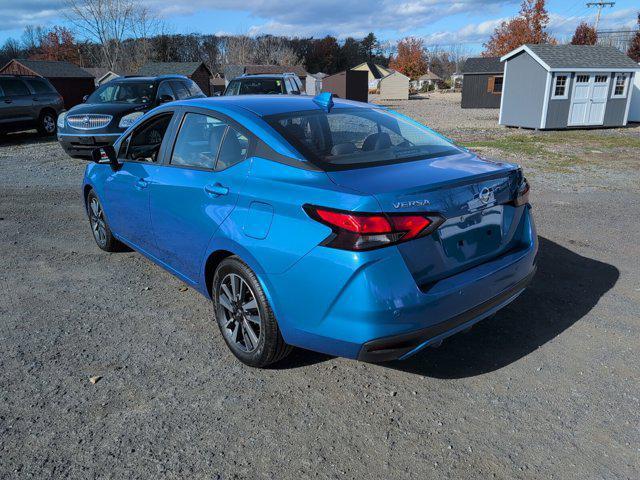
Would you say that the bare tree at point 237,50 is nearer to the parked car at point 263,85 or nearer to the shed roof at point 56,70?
the shed roof at point 56,70

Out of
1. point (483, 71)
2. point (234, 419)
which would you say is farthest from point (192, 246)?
point (483, 71)

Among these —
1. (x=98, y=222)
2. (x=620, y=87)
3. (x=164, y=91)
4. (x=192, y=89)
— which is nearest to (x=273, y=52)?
(x=620, y=87)

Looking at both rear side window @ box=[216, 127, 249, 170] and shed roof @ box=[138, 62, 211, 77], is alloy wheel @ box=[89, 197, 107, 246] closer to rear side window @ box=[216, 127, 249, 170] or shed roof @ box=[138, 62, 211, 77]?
rear side window @ box=[216, 127, 249, 170]

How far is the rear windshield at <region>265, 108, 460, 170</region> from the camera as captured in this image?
3.07 meters

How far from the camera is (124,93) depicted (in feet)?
40.4

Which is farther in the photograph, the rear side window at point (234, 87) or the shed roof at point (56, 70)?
the shed roof at point (56, 70)

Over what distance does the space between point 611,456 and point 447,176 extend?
1607 mm

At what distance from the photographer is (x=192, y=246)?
11.7 feet

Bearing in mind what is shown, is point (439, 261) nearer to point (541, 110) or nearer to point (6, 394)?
point (6, 394)

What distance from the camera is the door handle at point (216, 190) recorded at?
3.20 m

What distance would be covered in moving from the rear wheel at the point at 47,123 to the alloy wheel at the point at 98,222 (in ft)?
42.0

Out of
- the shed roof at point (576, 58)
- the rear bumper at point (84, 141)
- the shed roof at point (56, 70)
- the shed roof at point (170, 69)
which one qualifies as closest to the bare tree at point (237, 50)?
the shed roof at point (170, 69)

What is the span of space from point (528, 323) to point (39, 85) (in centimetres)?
1730

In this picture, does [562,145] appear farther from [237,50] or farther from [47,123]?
[237,50]
